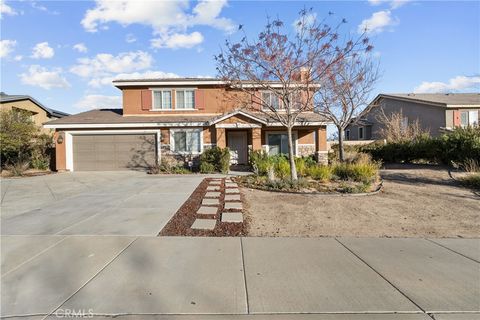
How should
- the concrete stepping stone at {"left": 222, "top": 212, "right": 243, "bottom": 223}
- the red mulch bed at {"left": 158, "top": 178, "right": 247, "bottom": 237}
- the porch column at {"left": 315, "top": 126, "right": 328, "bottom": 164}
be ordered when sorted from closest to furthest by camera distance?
1. the red mulch bed at {"left": 158, "top": 178, "right": 247, "bottom": 237}
2. the concrete stepping stone at {"left": 222, "top": 212, "right": 243, "bottom": 223}
3. the porch column at {"left": 315, "top": 126, "right": 328, "bottom": 164}

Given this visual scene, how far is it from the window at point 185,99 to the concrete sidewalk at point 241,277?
610 inches

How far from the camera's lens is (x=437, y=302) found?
3516 millimetres

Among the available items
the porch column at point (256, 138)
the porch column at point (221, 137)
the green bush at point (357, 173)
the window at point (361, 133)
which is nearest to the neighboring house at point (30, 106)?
the porch column at point (221, 137)

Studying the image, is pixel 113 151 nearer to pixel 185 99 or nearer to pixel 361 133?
pixel 185 99

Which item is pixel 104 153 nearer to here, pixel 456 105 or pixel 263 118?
pixel 263 118

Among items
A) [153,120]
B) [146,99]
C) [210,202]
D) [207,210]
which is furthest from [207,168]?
[207,210]

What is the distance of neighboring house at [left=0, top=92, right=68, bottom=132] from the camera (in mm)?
26033

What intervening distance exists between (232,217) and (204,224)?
0.73 meters

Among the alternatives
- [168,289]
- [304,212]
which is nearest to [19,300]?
[168,289]

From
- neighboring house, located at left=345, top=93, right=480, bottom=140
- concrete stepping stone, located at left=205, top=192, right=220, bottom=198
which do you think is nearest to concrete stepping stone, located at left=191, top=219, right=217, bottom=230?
concrete stepping stone, located at left=205, top=192, right=220, bottom=198

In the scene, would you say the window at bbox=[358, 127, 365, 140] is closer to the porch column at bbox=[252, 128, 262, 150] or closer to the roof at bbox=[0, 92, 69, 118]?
the porch column at bbox=[252, 128, 262, 150]

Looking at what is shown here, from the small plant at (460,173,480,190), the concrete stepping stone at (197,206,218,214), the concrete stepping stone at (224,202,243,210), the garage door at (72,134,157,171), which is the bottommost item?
the concrete stepping stone at (197,206,218,214)

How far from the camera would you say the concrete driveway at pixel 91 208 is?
20.6 ft

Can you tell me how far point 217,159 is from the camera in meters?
17.5
